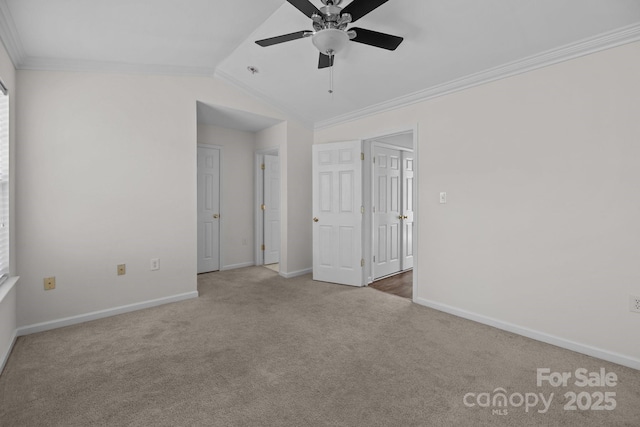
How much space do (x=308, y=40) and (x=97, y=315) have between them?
11.5ft

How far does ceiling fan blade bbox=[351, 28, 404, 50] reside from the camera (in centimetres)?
206

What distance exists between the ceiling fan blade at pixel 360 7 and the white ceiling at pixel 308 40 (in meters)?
0.60

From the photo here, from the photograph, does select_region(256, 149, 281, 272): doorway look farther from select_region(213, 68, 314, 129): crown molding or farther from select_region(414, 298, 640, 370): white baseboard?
select_region(414, 298, 640, 370): white baseboard

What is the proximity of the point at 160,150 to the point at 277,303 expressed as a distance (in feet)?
7.28

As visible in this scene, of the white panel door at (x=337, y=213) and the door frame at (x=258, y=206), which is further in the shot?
the door frame at (x=258, y=206)

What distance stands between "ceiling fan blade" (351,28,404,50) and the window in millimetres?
2773

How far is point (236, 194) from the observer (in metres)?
5.37

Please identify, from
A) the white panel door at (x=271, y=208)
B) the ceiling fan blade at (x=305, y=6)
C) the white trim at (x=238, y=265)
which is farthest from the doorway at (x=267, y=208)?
the ceiling fan blade at (x=305, y=6)

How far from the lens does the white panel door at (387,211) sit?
4465 mm

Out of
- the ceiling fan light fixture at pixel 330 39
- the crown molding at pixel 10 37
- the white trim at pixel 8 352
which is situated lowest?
the white trim at pixel 8 352

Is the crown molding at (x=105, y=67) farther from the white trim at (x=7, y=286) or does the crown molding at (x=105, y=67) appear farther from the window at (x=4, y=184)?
the white trim at (x=7, y=286)

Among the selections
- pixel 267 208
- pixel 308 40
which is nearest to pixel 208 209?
pixel 267 208

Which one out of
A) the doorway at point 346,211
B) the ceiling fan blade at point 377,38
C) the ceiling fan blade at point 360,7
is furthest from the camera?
the doorway at point 346,211

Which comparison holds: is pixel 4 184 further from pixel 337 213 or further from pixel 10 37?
pixel 337 213
